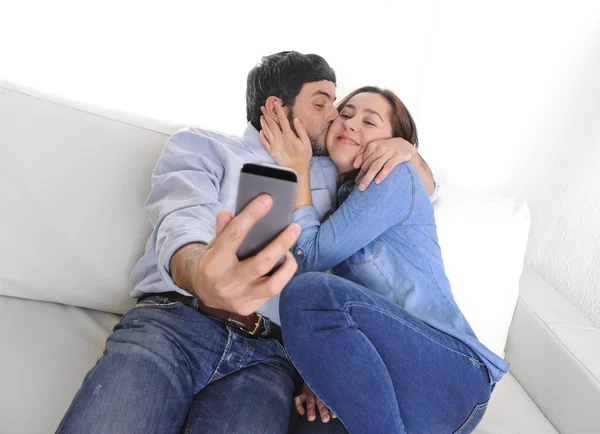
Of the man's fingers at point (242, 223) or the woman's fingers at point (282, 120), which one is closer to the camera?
the man's fingers at point (242, 223)

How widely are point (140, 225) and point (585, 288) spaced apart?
3.91 ft

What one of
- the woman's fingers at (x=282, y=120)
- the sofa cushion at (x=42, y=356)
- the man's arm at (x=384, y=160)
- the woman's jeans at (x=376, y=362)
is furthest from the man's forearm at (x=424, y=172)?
the sofa cushion at (x=42, y=356)

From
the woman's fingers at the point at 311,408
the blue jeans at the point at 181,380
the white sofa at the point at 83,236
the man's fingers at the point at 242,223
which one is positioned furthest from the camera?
the white sofa at the point at 83,236

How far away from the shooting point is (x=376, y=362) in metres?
0.95

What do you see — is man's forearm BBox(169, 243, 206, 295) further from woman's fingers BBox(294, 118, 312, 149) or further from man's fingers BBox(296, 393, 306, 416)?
woman's fingers BBox(294, 118, 312, 149)

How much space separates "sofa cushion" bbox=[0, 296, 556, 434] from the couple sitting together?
0.43 feet

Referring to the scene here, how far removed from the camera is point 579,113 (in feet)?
5.03

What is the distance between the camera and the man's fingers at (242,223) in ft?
2.05

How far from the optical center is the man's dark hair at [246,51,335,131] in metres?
1.46

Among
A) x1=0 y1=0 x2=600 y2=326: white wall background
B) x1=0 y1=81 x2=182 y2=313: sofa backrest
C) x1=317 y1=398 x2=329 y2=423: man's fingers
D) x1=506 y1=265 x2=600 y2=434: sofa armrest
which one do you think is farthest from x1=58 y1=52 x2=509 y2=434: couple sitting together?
x1=0 y1=0 x2=600 y2=326: white wall background

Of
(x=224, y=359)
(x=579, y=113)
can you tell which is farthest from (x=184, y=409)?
(x=579, y=113)

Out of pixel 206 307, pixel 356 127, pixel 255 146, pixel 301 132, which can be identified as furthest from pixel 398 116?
pixel 206 307

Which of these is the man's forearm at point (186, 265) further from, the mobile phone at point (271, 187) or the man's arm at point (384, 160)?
the man's arm at point (384, 160)

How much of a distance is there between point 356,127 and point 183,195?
485 millimetres
